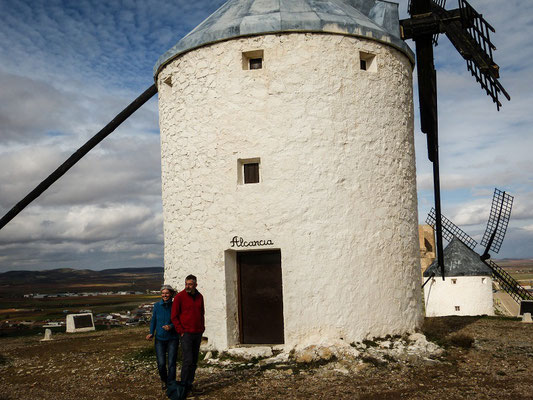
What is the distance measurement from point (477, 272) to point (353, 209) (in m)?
15.4

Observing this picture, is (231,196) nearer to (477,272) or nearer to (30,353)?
(30,353)

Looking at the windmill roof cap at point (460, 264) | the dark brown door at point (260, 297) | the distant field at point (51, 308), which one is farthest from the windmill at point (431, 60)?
the distant field at point (51, 308)

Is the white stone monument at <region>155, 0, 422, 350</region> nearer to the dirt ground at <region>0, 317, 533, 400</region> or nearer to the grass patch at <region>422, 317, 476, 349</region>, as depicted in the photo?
the grass patch at <region>422, 317, 476, 349</region>

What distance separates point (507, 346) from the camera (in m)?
8.92

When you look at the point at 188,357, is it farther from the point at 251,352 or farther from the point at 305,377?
the point at 251,352

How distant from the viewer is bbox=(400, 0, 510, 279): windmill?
993 cm

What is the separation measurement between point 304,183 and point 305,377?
123 inches

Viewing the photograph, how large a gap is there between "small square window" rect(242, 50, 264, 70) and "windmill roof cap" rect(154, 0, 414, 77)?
1.09 ft

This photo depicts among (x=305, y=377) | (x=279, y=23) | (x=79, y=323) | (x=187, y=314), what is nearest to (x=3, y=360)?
(x=79, y=323)

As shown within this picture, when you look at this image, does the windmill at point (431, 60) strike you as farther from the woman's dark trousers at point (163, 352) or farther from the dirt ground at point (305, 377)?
the woman's dark trousers at point (163, 352)

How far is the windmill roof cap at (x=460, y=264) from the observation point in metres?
21.5

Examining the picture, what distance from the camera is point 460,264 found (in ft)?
71.6

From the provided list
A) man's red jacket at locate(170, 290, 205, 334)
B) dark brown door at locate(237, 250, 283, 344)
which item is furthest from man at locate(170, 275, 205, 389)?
dark brown door at locate(237, 250, 283, 344)

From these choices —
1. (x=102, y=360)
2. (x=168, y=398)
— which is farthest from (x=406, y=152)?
(x=102, y=360)
